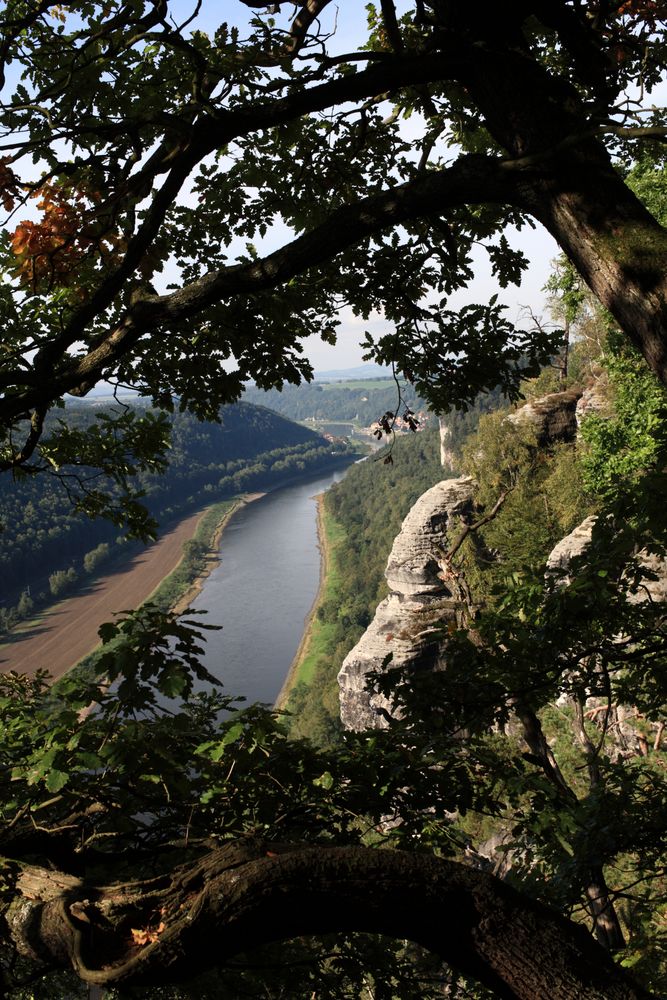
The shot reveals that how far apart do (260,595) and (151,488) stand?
46.8 metres

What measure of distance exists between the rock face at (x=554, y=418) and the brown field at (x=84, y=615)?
46434 millimetres

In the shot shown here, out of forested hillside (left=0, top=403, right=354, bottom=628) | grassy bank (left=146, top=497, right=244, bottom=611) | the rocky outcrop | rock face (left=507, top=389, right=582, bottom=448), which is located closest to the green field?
grassy bank (left=146, top=497, right=244, bottom=611)

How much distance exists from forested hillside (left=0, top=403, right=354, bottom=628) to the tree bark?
50681mm

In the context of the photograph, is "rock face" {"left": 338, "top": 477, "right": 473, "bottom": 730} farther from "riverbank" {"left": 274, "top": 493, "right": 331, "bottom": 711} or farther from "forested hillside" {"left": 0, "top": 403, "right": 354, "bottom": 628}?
"forested hillside" {"left": 0, "top": 403, "right": 354, "bottom": 628}

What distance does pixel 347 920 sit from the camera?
6.56 feet

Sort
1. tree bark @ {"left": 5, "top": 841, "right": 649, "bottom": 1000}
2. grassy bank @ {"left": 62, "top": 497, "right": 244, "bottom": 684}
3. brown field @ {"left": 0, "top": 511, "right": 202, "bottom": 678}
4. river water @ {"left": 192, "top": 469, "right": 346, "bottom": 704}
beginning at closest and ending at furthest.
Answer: tree bark @ {"left": 5, "top": 841, "right": 649, "bottom": 1000}, river water @ {"left": 192, "top": 469, "right": 346, "bottom": 704}, brown field @ {"left": 0, "top": 511, "right": 202, "bottom": 678}, grassy bank @ {"left": 62, "top": 497, "right": 244, "bottom": 684}

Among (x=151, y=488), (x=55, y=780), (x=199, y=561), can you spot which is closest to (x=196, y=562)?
(x=199, y=561)

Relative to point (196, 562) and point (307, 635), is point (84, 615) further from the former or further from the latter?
point (307, 635)

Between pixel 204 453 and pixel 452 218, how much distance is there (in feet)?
490

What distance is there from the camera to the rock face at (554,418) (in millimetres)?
30438

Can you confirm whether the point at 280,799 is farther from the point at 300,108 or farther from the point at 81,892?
the point at 300,108

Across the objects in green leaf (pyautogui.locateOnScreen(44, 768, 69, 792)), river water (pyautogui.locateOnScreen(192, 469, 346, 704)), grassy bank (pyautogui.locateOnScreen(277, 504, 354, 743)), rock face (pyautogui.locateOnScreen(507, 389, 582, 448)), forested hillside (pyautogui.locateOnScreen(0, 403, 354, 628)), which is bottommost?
grassy bank (pyautogui.locateOnScreen(277, 504, 354, 743))

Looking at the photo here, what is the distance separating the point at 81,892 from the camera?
226cm

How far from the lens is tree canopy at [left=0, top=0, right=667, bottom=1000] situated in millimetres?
1995
